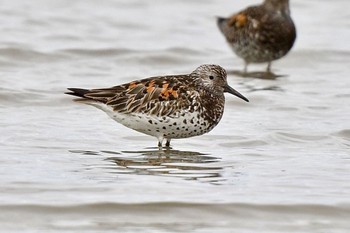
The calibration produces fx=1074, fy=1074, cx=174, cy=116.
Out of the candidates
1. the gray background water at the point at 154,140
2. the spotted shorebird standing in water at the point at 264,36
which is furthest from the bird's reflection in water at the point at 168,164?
the spotted shorebird standing in water at the point at 264,36

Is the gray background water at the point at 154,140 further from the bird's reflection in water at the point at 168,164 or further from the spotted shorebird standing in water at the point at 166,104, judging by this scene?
the spotted shorebird standing in water at the point at 166,104

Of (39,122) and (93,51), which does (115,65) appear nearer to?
(93,51)

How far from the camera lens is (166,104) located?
35.7 ft

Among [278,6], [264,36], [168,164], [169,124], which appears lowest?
[168,164]

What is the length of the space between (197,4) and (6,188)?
13919 mm

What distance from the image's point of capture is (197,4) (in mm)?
22766

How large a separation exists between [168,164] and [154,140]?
142 cm

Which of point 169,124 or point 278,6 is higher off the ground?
point 278,6

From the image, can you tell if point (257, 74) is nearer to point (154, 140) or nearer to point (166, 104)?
point (154, 140)

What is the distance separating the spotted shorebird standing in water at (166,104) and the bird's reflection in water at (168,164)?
0.72 feet

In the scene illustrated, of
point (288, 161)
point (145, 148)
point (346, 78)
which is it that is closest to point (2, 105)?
point (145, 148)

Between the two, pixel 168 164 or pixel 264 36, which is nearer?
pixel 168 164

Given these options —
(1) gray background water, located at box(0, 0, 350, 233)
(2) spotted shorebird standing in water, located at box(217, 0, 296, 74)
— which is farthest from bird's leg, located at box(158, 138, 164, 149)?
(2) spotted shorebird standing in water, located at box(217, 0, 296, 74)

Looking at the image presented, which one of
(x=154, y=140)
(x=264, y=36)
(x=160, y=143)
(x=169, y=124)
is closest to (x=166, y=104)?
(x=169, y=124)
